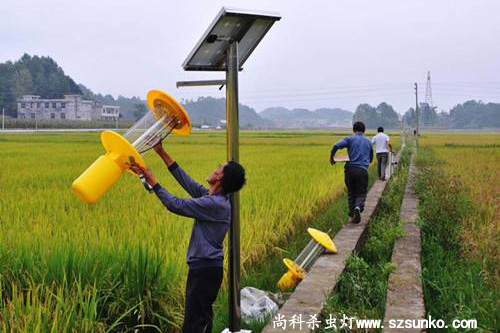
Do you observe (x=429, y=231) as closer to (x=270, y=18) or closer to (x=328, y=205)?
(x=328, y=205)

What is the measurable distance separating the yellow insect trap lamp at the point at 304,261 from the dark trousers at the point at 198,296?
1.37 metres

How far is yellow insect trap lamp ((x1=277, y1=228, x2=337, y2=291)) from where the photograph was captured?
12.9 ft

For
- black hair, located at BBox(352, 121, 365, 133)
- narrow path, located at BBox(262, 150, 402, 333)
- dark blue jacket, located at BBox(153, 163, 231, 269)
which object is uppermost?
black hair, located at BBox(352, 121, 365, 133)

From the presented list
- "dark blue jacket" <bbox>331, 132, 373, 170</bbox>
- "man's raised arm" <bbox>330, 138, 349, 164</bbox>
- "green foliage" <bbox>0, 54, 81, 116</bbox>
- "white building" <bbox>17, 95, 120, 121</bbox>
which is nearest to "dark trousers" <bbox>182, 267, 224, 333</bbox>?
"man's raised arm" <bbox>330, 138, 349, 164</bbox>

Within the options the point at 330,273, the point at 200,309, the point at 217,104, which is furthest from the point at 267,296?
the point at 217,104

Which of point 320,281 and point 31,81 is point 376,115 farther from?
point 320,281

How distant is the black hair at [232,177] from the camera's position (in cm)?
254

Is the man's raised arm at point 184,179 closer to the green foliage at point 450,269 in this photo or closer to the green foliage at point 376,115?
the green foliage at point 450,269

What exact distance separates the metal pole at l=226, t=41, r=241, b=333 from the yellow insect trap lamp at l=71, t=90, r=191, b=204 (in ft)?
0.81

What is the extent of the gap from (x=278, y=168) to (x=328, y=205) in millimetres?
3245

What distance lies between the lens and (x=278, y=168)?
1103 cm

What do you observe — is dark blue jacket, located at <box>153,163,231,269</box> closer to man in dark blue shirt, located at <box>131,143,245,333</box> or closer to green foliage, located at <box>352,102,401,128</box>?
man in dark blue shirt, located at <box>131,143,245,333</box>

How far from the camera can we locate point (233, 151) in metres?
2.73

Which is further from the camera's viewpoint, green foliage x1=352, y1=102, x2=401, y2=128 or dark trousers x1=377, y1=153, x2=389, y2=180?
green foliage x1=352, y1=102, x2=401, y2=128
